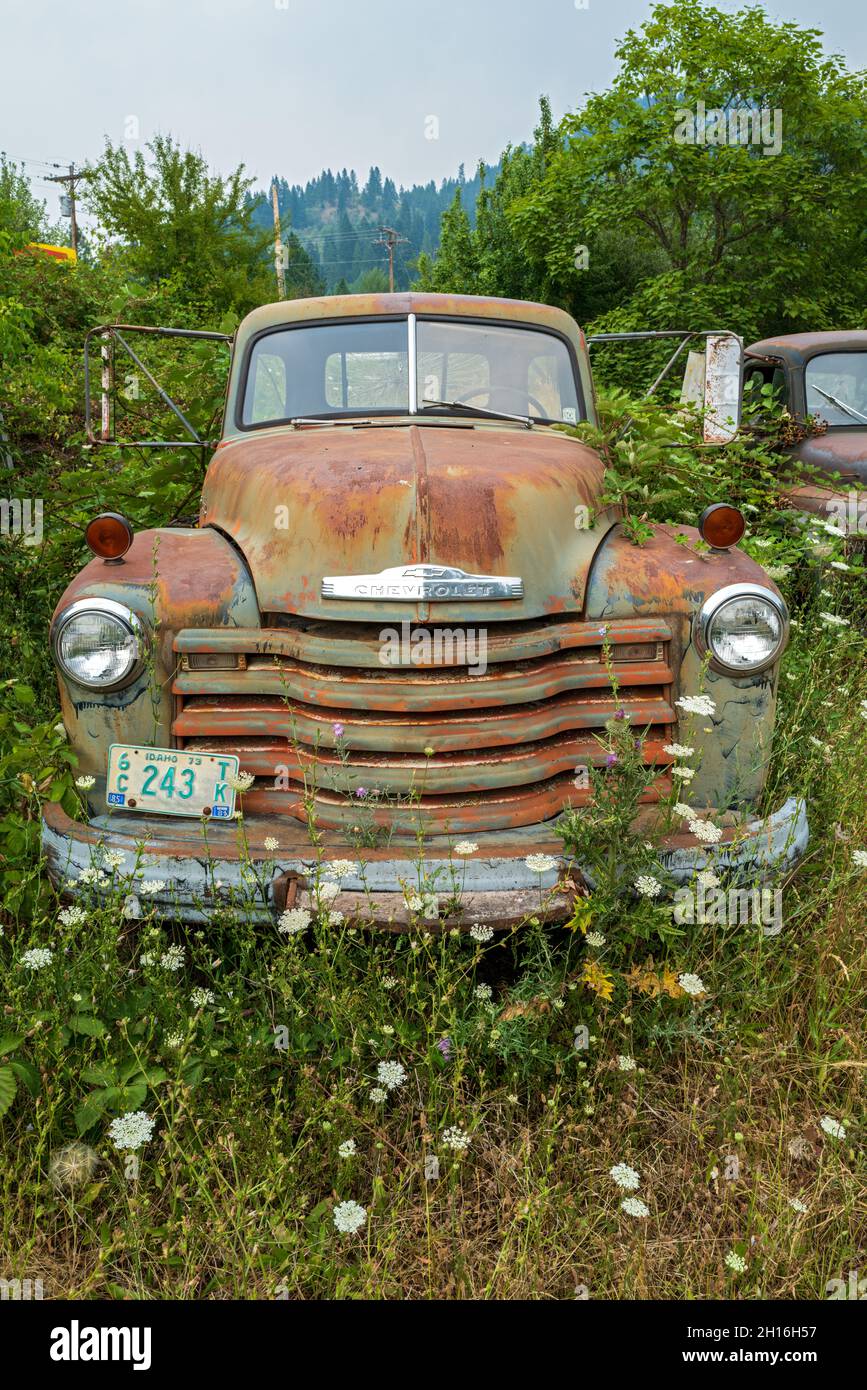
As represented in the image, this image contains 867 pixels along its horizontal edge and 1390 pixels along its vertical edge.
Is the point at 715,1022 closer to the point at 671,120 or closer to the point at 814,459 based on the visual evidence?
the point at 814,459

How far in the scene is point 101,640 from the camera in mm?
2629

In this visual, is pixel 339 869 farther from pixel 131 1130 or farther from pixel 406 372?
pixel 406 372

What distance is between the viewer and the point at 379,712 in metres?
2.58

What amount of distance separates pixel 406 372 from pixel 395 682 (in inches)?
71.5

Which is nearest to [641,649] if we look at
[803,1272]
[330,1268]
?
[803,1272]

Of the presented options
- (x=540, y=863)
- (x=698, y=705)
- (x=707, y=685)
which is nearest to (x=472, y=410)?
(x=707, y=685)

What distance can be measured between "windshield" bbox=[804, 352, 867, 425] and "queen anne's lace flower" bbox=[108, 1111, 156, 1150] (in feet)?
21.4

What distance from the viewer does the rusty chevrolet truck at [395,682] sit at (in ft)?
8.14

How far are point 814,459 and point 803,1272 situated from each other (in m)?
5.57

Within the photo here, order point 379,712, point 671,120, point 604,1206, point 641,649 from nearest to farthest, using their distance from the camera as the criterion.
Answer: point 604,1206
point 379,712
point 641,649
point 671,120

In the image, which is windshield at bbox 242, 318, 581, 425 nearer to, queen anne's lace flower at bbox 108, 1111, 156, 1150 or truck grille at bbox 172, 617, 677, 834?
truck grille at bbox 172, 617, 677, 834

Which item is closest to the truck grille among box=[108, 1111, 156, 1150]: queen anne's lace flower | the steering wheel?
box=[108, 1111, 156, 1150]: queen anne's lace flower

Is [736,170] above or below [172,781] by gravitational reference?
above

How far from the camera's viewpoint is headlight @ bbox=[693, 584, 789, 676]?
8.91 ft
